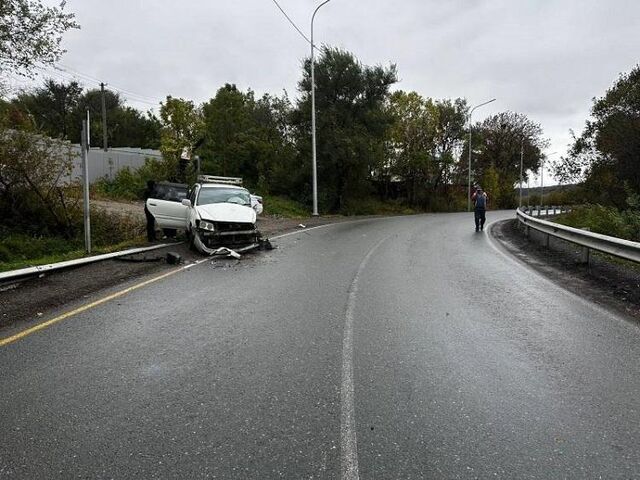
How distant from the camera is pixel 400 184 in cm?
4803

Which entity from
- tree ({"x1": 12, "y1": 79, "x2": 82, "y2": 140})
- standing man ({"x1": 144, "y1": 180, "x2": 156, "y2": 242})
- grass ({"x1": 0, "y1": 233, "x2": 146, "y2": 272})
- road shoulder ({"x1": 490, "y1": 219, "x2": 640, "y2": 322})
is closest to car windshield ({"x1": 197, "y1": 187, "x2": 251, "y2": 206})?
standing man ({"x1": 144, "y1": 180, "x2": 156, "y2": 242})

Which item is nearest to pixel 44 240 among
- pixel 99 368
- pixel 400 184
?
pixel 99 368

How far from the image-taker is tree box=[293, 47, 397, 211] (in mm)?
32344

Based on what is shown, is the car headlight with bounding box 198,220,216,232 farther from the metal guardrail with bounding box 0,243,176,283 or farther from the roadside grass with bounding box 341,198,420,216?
the roadside grass with bounding box 341,198,420,216

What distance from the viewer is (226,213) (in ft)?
40.5

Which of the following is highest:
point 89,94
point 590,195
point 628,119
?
point 89,94

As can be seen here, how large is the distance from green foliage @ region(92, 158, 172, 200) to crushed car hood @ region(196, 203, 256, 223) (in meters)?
17.7

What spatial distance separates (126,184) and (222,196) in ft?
67.7

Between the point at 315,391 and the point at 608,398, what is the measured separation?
241cm

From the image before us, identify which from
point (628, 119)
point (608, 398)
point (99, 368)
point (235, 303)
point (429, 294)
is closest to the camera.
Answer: point (608, 398)

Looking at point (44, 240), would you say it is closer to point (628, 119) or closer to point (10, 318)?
point (10, 318)

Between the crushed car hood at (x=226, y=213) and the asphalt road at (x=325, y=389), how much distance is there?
471 centimetres

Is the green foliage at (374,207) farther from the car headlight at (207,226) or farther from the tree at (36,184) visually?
the car headlight at (207,226)

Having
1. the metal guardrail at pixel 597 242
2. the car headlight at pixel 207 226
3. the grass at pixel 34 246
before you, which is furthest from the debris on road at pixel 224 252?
the metal guardrail at pixel 597 242
